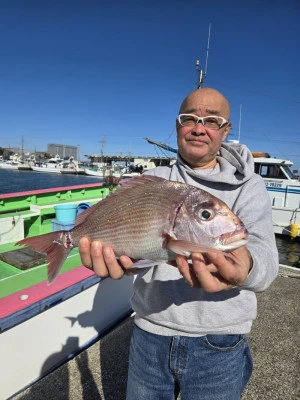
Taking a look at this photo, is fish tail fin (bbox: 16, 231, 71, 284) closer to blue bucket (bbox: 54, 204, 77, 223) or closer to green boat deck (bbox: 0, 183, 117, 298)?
green boat deck (bbox: 0, 183, 117, 298)

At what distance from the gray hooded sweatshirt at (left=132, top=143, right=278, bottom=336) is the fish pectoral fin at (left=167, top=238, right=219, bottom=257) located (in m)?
0.26

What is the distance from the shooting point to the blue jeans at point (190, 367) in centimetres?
153

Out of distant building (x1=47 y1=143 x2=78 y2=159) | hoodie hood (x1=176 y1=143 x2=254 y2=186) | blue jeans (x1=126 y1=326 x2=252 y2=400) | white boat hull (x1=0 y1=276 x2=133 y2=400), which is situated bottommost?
white boat hull (x1=0 y1=276 x2=133 y2=400)

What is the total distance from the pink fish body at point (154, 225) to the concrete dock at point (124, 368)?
5.12 ft

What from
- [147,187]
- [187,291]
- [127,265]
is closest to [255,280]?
[187,291]

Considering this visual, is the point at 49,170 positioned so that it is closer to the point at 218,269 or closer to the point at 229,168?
the point at 229,168

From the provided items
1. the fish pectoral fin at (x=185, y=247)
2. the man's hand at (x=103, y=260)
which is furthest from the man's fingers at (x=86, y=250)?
the fish pectoral fin at (x=185, y=247)

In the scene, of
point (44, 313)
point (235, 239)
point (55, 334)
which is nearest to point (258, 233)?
point (235, 239)

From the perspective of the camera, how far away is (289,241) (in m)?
13.7

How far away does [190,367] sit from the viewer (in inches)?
60.7

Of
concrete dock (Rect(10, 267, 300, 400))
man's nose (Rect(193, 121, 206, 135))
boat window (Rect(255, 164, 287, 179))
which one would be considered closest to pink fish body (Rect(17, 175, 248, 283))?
man's nose (Rect(193, 121, 206, 135))

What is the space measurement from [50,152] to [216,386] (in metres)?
140

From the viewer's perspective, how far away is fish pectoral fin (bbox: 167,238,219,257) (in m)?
1.28

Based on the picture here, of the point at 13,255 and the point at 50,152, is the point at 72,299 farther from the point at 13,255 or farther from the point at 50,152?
the point at 50,152
